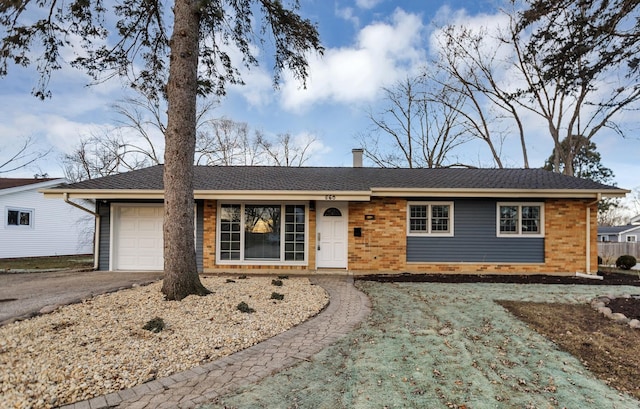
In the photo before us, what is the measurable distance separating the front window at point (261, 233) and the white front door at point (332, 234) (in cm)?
47

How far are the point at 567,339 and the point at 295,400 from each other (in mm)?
3676

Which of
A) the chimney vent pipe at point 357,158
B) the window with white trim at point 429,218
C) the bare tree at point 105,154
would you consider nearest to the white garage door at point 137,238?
the chimney vent pipe at point 357,158

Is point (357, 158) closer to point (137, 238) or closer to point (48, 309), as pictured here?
point (137, 238)

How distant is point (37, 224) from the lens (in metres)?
16.4

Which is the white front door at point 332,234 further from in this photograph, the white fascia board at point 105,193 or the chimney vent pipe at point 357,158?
the white fascia board at point 105,193

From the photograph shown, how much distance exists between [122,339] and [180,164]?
2873 mm

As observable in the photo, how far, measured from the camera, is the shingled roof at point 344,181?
9.36m

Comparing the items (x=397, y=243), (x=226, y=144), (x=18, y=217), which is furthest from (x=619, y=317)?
(x=226, y=144)

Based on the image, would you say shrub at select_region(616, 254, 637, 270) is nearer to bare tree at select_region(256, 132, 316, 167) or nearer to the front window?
the front window

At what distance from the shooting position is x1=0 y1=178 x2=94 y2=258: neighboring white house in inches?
592

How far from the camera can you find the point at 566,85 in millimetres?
7910

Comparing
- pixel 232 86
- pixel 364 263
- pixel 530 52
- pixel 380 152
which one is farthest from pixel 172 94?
pixel 380 152

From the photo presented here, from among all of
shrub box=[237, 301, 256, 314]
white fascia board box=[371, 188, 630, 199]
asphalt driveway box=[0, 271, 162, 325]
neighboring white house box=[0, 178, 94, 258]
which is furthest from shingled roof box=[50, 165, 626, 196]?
neighboring white house box=[0, 178, 94, 258]

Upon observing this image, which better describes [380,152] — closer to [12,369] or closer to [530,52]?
[530,52]
